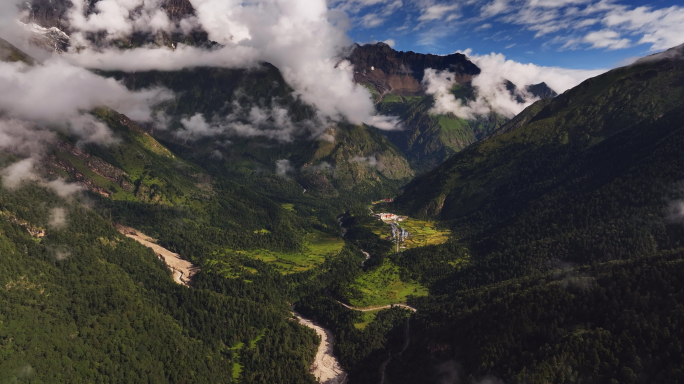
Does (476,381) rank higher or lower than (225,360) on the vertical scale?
higher

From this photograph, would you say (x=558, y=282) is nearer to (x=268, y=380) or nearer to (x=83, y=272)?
(x=268, y=380)

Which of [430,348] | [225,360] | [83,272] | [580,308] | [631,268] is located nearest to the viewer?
[580,308]

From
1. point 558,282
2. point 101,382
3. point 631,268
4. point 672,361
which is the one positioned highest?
point 631,268

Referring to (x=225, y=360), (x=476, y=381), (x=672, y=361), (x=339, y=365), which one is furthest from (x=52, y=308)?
(x=672, y=361)

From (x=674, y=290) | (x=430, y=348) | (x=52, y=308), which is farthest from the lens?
(x=52, y=308)

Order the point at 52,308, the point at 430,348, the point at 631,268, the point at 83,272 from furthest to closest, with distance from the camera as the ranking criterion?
the point at 83,272 → the point at 52,308 → the point at 430,348 → the point at 631,268

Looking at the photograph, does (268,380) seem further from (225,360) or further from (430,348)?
(430,348)

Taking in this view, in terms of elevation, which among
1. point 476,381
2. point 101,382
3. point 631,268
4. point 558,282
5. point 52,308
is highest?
point 631,268

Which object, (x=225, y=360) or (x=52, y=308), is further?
(x=225, y=360)

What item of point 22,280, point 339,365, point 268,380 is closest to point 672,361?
point 339,365
